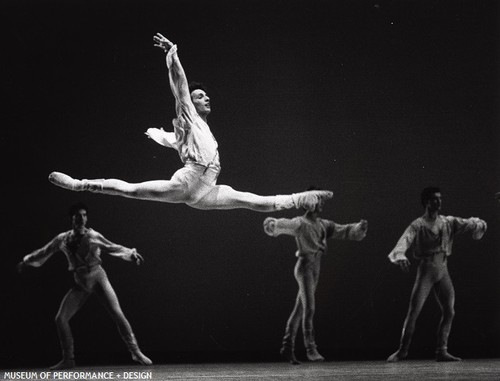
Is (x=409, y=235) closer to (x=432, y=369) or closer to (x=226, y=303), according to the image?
(x=432, y=369)

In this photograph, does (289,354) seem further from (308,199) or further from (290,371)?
(308,199)

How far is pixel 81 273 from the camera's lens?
7277mm

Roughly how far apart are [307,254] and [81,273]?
1.90 m

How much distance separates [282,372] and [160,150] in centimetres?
248

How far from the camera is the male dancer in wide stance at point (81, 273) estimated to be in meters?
7.18

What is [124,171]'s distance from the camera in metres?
7.89

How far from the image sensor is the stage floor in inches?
241

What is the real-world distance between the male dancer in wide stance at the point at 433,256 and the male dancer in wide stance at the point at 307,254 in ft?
1.69

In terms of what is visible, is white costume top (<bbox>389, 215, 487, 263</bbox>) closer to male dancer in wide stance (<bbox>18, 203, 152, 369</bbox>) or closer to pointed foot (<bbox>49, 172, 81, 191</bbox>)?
male dancer in wide stance (<bbox>18, 203, 152, 369</bbox>)

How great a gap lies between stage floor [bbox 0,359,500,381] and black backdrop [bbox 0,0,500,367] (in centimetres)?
60

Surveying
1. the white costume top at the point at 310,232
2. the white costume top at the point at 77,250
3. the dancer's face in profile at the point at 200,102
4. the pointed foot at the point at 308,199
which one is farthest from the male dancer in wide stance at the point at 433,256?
the white costume top at the point at 77,250

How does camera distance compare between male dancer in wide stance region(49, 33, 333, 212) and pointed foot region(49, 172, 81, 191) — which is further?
male dancer in wide stance region(49, 33, 333, 212)

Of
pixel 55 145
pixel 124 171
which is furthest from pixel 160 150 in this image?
pixel 55 145

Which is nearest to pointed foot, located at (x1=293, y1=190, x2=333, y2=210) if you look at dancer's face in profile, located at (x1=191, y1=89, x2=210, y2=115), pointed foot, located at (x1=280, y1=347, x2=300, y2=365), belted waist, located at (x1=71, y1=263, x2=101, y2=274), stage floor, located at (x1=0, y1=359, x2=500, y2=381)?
dancer's face in profile, located at (x1=191, y1=89, x2=210, y2=115)
